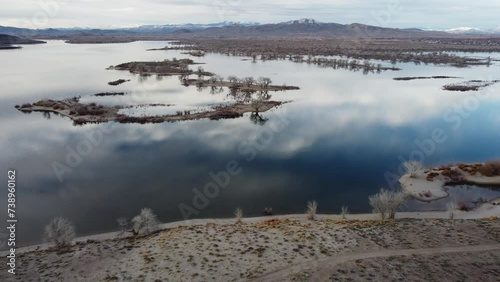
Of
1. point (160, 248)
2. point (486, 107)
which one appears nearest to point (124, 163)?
point (160, 248)

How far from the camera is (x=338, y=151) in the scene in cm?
3309

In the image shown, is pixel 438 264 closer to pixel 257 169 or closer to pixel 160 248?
pixel 160 248

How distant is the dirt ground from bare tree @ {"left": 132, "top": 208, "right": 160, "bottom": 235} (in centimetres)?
71

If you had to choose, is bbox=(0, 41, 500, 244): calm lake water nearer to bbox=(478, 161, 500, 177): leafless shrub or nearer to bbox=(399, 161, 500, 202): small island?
bbox=(399, 161, 500, 202): small island

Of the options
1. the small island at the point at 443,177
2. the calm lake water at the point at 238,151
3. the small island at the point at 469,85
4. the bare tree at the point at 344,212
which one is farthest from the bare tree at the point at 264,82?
the bare tree at the point at 344,212

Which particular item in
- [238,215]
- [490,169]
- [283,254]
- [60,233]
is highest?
[490,169]

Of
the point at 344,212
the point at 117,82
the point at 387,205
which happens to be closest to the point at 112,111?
the point at 117,82

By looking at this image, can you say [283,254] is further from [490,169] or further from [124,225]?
[490,169]

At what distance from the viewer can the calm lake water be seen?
2409cm

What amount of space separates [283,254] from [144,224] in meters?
7.83

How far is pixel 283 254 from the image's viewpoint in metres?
17.2

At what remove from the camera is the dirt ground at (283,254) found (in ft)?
51.8

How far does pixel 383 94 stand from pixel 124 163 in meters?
42.3


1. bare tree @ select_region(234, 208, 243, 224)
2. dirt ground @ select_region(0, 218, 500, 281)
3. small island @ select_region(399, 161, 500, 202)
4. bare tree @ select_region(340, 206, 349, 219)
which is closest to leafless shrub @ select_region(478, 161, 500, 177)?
small island @ select_region(399, 161, 500, 202)
